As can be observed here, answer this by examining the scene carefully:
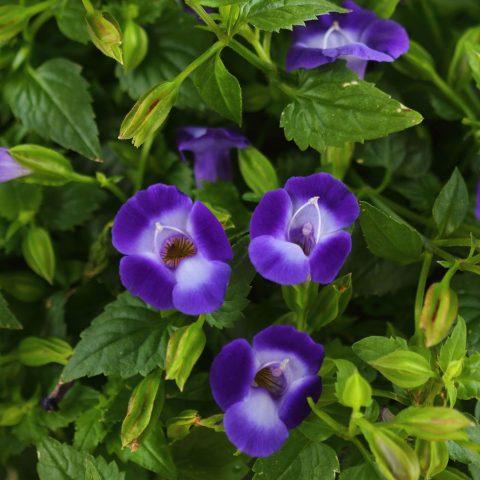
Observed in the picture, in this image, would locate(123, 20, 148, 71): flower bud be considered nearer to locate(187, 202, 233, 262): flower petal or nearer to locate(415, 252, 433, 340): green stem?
locate(187, 202, 233, 262): flower petal

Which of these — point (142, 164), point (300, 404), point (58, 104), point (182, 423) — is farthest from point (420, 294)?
point (58, 104)

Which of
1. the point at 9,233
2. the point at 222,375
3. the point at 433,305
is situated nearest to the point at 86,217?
the point at 9,233

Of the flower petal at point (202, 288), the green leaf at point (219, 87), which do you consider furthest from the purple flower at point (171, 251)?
the green leaf at point (219, 87)

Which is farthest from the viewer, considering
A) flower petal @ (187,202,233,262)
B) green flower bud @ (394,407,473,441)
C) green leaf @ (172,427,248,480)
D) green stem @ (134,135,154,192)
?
green stem @ (134,135,154,192)

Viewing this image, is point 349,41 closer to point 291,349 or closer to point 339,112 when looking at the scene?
point 339,112

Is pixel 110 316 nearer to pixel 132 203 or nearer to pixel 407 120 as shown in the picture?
pixel 132 203

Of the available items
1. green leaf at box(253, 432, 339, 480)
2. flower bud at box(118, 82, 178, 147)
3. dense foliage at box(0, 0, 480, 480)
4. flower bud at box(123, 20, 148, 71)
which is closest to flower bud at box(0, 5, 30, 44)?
dense foliage at box(0, 0, 480, 480)
